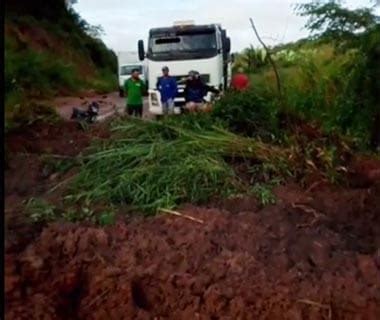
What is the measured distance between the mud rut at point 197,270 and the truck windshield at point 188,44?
11559mm

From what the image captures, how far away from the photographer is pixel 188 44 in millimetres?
17281

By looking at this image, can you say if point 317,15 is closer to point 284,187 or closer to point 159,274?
point 284,187

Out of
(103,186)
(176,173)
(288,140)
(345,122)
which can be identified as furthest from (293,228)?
(345,122)

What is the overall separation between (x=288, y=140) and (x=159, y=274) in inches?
125

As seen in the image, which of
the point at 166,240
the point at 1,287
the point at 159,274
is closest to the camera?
the point at 1,287

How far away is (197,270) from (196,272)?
0.03 m

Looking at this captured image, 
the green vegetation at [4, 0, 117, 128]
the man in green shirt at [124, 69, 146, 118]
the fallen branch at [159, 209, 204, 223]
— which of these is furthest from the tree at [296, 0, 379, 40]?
the green vegetation at [4, 0, 117, 128]

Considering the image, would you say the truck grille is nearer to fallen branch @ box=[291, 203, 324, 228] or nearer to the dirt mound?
fallen branch @ box=[291, 203, 324, 228]

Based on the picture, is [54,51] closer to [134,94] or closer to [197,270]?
[134,94]

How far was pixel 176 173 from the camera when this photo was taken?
6.51 m

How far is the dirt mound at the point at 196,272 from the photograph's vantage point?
4730 millimetres

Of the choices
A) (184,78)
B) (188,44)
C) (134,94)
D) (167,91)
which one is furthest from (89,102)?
(167,91)

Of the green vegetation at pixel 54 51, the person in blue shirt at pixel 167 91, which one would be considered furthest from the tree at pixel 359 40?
the green vegetation at pixel 54 51

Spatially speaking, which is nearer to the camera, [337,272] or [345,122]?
[337,272]
